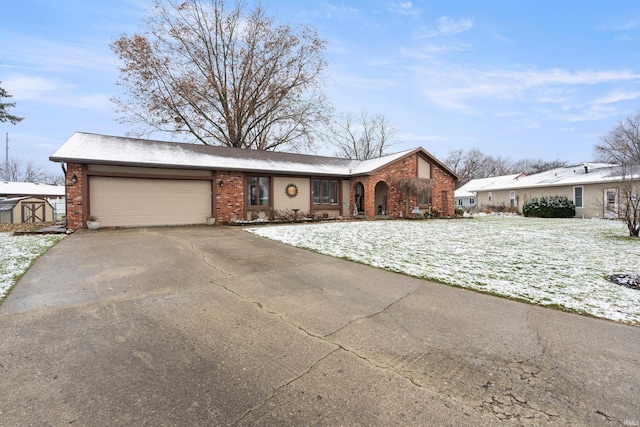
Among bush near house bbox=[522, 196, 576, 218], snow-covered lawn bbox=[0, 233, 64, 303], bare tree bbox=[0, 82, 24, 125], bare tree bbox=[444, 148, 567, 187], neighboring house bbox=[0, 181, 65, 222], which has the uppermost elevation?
bare tree bbox=[444, 148, 567, 187]

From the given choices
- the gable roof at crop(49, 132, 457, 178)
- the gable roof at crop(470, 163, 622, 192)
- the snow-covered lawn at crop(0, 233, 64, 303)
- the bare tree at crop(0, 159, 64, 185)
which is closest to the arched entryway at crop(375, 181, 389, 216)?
the gable roof at crop(49, 132, 457, 178)

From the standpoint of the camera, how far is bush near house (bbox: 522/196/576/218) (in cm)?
2081

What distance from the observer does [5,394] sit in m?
2.03

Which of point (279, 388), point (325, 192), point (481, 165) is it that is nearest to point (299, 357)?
point (279, 388)

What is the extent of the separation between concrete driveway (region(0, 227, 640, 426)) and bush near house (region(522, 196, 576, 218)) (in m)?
22.3

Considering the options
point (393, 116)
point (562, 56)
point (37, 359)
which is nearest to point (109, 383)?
point (37, 359)

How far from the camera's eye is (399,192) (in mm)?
18422

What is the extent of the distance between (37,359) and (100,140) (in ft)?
46.0

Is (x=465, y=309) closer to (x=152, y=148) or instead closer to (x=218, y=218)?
(x=218, y=218)

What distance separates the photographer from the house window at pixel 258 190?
49.4ft

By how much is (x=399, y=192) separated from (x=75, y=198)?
53.3 ft

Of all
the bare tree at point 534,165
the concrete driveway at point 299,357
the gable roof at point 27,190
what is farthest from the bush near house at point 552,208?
the gable roof at point 27,190

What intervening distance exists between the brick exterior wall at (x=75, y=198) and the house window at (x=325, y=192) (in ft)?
35.2

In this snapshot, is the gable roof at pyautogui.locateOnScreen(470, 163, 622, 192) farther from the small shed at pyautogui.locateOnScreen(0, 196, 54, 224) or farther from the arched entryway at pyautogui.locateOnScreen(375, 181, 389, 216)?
the small shed at pyautogui.locateOnScreen(0, 196, 54, 224)
